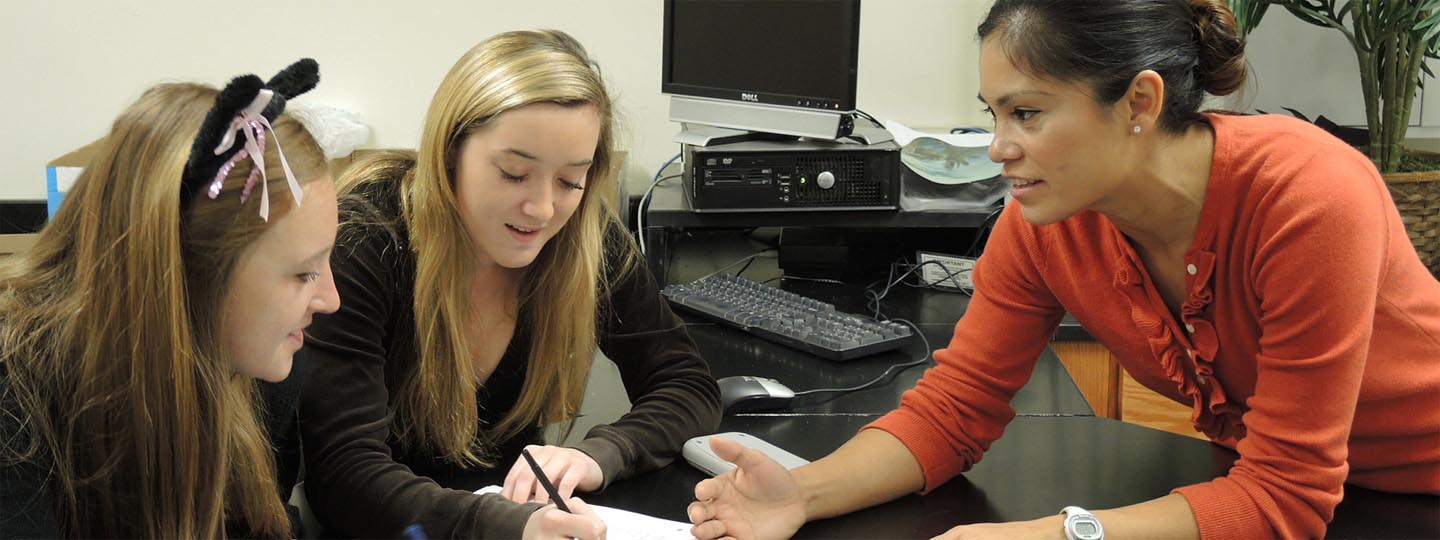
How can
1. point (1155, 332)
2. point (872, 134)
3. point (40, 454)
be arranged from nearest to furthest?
point (40, 454)
point (1155, 332)
point (872, 134)

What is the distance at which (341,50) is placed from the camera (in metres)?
2.50

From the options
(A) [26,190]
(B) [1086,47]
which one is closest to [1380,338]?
(B) [1086,47]

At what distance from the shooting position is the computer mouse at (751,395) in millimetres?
1433

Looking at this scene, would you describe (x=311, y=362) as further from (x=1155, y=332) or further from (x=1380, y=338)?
(x=1380, y=338)

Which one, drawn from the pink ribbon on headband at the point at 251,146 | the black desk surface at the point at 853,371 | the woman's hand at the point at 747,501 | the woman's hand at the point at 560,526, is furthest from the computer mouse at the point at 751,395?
the pink ribbon on headband at the point at 251,146

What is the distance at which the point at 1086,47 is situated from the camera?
3.58ft

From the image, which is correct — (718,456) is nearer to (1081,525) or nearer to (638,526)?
(638,526)

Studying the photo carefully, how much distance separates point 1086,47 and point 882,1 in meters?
1.47

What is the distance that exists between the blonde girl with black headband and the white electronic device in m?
0.02

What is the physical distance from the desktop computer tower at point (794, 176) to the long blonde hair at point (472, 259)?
0.63m

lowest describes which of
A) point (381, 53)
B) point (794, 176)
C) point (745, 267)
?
point (745, 267)

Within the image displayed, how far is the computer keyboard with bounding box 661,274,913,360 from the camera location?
168 centimetres

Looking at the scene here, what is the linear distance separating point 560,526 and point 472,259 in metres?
0.41

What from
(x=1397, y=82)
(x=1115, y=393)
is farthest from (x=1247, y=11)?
(x=1115, y=393)
